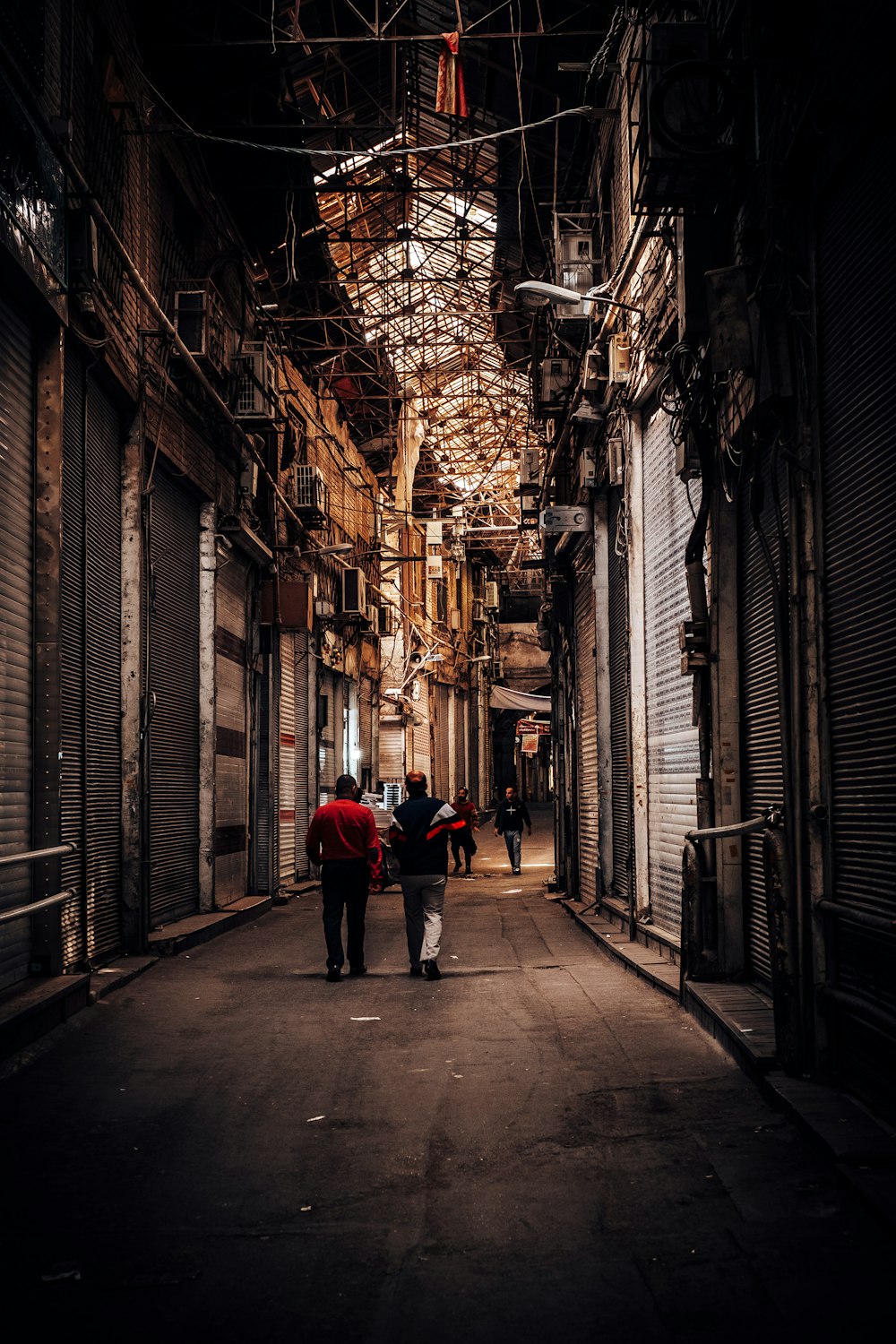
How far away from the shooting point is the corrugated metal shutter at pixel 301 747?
80.0ft

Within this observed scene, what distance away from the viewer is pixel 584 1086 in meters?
7.29

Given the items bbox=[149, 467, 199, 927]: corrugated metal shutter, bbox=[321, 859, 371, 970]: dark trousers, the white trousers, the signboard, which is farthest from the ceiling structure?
the white trousers

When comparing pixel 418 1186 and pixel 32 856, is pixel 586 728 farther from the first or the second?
pixel 418 1186

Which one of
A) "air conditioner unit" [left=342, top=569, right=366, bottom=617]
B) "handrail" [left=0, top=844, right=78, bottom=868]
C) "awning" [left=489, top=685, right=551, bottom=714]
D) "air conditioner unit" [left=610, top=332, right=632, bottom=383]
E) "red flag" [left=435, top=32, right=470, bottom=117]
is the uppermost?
"red flag" [left=435, top=32, right=470, bottom=117]

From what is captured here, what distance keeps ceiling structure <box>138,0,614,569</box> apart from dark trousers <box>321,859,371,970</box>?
6.94 m

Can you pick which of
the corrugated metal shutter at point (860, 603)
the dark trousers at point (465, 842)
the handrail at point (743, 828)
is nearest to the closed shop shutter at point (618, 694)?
the handrail at point (743, 828)

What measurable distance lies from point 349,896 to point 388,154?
738 centimetres

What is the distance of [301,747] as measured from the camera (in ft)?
80.9

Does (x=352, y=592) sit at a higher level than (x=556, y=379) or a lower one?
lower

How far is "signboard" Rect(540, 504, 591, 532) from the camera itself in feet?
57.3

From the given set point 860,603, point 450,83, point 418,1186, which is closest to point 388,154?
point 450,83

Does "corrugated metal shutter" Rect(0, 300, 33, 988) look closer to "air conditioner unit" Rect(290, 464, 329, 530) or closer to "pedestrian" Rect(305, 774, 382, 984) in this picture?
"pedestrian" Rect(305, 774, 382, 984)

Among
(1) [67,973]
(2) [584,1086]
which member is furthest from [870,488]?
(1) [67,973]

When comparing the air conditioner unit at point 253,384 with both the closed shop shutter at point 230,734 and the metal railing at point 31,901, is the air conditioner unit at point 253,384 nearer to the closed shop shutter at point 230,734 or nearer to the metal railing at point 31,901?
the closed shop shutter at point 230,734
